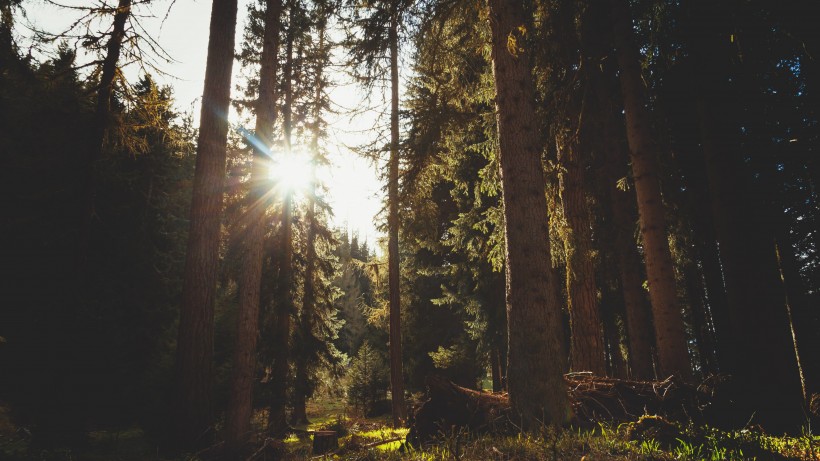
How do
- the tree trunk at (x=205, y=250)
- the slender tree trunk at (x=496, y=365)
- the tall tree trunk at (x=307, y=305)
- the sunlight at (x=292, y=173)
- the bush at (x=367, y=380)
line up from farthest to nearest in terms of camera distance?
the bush at (x=367, y=380)
the slender tree trunk at (x=496, y=365)
the tall tree trunk at (x=307, y=305)
the sunlight at (x=292, y=173)
the tree trunk at (x=205, y=250)

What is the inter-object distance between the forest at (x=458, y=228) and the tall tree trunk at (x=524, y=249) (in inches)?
1.2

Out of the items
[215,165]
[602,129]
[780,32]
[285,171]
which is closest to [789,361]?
[780,32]

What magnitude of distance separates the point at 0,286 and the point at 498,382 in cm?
1929

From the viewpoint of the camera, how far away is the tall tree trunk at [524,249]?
430cm

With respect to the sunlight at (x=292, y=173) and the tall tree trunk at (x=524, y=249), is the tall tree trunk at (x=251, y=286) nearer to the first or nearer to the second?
the sunlight at (x=292, y=173)

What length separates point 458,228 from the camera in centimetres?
1292

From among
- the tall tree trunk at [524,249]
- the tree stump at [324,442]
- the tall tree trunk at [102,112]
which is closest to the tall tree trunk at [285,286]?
the tall tree trunk at [102,112]

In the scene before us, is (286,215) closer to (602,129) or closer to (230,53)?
(230,53)

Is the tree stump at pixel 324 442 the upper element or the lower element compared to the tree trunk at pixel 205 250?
lower

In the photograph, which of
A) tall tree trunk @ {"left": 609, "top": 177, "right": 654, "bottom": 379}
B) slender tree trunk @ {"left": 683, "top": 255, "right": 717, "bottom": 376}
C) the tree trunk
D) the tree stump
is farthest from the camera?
slender tree trunk @ {"left": 683, "top": 255, "right": 717, "bottom": 376}

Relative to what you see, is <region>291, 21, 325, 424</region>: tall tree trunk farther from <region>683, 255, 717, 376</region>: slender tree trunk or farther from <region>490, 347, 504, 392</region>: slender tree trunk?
<region>683, 255, 717, 376</region>: slender tree trunk

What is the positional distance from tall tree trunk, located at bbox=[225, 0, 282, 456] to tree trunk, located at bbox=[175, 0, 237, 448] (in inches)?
71.4

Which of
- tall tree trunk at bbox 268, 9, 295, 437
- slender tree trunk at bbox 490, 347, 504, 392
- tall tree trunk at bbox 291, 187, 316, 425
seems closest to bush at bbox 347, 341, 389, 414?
tall tree trunk at bbox 291, 187, 316, 425

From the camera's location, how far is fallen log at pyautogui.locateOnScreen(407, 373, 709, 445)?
4723mm
